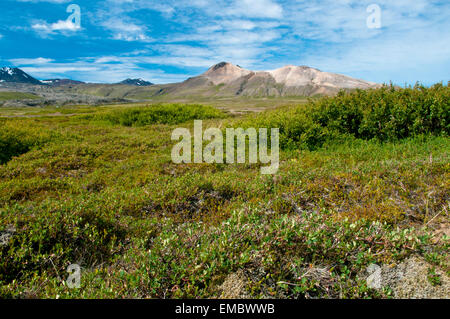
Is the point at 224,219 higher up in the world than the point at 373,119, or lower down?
lower down

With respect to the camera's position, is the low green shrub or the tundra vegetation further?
the low green shrub

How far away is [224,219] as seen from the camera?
5223 mm

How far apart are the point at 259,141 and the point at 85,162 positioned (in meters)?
7.24

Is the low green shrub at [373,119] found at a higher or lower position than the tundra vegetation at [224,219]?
higher

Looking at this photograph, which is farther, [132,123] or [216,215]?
[132,123]

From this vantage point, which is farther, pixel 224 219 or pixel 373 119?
pixel 373 119

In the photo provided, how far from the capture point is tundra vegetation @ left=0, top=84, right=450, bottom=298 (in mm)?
Result: 3242

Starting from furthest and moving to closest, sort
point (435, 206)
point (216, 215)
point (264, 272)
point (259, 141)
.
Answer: point (259, 141) → point (216, 215) → point (435, 206) → point (264, 272)

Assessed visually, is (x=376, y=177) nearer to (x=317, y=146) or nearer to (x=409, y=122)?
(x=317, y=146)

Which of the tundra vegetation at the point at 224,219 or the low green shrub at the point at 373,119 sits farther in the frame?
the low green shrub at the point at 373,119

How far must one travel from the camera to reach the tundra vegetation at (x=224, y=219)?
3.24 metres

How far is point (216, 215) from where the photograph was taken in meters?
5.48

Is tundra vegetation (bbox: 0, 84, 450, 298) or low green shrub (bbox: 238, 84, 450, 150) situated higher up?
low green shrub (bbox: 238, 84, 450, 150)
